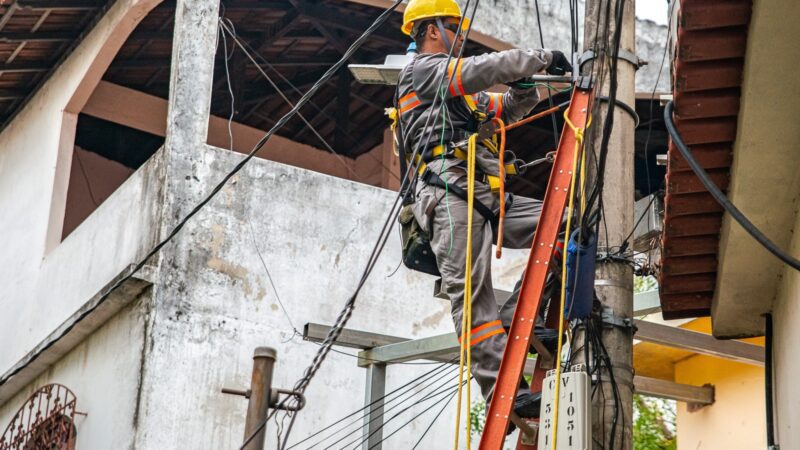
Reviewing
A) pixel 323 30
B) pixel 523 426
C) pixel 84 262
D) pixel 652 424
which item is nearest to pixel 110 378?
pixel 84 262

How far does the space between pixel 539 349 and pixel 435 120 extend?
1.45 metres

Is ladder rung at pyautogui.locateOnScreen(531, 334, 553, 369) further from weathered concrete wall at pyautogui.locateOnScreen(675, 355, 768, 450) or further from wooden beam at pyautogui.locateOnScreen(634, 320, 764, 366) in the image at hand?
weathered concrete wall at pyautogui.locateOnScreen(675, 355, 768, 450)

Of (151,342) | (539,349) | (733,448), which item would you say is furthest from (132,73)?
(539,349)

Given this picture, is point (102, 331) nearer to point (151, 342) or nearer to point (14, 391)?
point (151, 342)

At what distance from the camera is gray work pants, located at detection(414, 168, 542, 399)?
6.06 m

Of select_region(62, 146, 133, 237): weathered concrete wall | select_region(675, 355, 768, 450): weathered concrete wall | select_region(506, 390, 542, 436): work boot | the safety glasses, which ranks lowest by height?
select_region(506, 390, 542, 436): work boot

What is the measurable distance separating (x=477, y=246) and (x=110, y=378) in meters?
5.63

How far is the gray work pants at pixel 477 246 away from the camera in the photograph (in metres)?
6.06

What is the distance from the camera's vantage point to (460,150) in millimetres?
6727

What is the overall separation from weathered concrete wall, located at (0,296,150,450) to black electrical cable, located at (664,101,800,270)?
241 inches

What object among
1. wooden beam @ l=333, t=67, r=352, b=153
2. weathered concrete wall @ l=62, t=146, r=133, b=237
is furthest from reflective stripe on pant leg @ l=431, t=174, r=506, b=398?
weathered concrete wall @ l=62, t=146, r=133, b=237

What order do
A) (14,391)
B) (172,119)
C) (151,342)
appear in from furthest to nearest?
(14,391)
(172,119)
(151,342)

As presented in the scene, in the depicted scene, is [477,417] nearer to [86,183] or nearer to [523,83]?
[523,83]

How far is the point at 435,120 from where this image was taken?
6566mm
